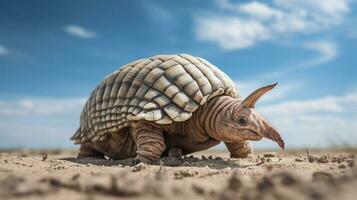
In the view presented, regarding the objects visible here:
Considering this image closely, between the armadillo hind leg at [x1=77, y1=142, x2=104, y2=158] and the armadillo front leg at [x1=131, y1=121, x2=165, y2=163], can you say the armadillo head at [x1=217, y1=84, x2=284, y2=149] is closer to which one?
the armadillo front leg at [x1=131, y1=121, x2=165, y2=163]

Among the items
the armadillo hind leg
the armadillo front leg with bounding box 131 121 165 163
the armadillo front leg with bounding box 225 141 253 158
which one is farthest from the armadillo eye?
the armadillo hind leg

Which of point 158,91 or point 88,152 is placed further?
point 88,152

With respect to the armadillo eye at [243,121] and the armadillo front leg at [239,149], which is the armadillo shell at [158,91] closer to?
the armadillo eye at [243,121]

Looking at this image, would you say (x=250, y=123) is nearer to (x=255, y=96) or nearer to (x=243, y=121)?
(x=243, y=121)

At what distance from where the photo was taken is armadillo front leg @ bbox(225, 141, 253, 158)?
8.76 m

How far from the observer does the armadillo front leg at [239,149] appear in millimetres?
8758

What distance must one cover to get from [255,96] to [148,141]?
6.27ft

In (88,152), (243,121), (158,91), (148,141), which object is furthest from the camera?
(88,152)

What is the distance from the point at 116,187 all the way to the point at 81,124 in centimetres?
670

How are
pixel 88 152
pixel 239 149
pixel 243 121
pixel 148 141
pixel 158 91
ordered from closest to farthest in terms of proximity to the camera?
pixel 243 121 < pixel 148 141 < pixel 158 91 < pixel 239 149 < pixel 88 152

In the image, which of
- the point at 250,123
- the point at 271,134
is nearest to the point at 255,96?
the point at 250,123

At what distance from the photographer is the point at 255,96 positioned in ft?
22.9

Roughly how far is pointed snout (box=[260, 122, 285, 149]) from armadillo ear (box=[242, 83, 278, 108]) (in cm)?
40

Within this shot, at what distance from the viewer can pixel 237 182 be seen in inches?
146
